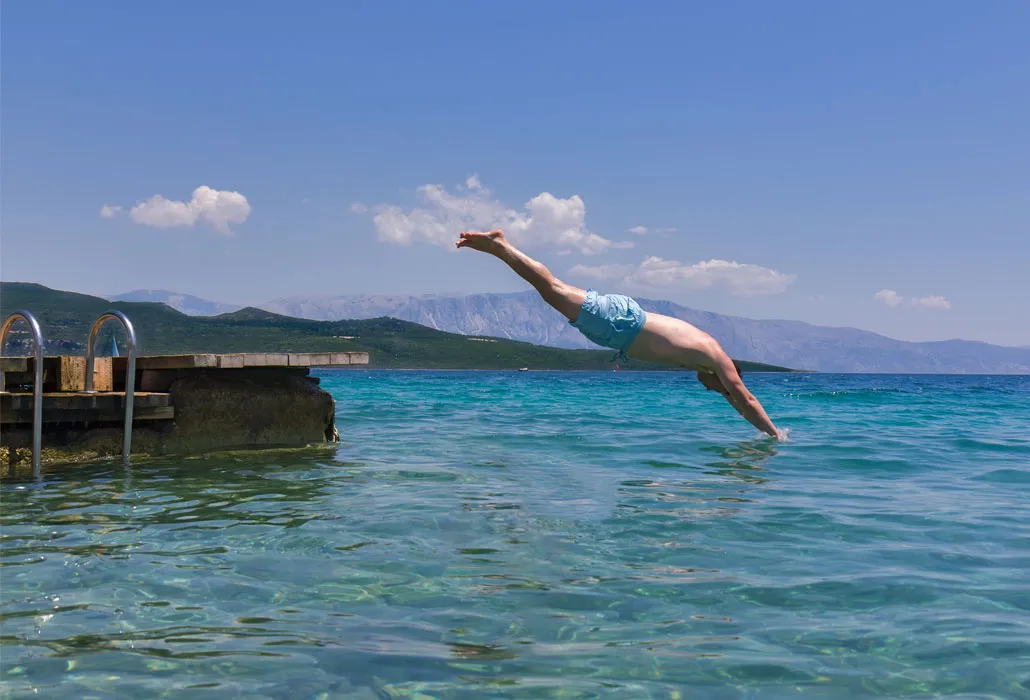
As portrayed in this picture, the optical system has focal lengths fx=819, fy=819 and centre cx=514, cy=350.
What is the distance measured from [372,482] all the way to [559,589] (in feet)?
16.2

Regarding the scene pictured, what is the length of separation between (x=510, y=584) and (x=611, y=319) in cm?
505

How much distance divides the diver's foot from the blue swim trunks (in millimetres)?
1224

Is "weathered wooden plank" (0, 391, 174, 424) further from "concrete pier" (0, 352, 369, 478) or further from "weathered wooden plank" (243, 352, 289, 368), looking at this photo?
"weathered wooden plank" (243, 352, 289, 368)

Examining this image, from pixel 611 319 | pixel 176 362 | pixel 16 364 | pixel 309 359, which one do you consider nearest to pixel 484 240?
pixel 611 319

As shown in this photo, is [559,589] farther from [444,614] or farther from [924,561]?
[924,561]

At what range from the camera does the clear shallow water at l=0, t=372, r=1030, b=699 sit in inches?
146

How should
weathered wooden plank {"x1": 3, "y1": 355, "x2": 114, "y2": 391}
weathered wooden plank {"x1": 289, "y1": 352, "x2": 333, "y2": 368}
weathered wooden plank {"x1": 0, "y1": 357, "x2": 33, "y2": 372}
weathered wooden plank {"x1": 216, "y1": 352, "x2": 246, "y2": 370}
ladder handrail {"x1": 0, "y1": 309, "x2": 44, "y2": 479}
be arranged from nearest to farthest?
ladder handrail {"x1": 0, "y1": 309, "x2": 44, "y2": 479}
weathered wooden plank {"x1": 0, "y1": 357, "x2": 33, "y2": 372}
weathered wooden plank {"x1": 3, "y1": 355, "x2": 114, "y2": 391}
weathered wooden plank {"x1": 216, "y1": 352, "x2": 246, "y2": 370}
weathered wooden plank {"x1": 289, "y1": 352, "x2": 333, "y2": 368}

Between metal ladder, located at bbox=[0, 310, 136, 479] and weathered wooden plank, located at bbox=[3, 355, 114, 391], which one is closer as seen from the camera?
metal ladder, located at bbox=[0, 310, 136, 479]

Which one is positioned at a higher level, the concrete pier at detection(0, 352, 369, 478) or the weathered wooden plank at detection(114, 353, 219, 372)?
the weathered wooden plank at detection(114, 353, 219, 372)

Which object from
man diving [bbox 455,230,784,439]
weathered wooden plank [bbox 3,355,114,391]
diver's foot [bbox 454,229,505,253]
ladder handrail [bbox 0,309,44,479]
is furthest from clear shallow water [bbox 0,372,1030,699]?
diver's foot [bbox 454,229,505,253]

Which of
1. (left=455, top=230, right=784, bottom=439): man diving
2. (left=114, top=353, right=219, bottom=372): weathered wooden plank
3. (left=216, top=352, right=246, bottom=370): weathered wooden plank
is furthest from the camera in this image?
(left=216, top=352, right=246, bottom=370): weathered wooden plank

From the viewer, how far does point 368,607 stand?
4645 millimetres

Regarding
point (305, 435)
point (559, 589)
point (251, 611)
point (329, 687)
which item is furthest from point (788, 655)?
point (305, 435)

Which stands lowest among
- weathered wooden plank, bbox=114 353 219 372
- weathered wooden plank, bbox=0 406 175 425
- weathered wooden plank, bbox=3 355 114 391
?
weathered wooden plank, bbox=0 406 175 425
